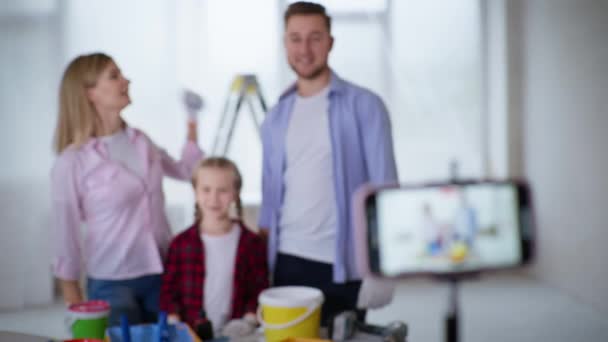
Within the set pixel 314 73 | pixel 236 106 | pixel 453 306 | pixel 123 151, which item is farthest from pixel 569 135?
pixel 453 306

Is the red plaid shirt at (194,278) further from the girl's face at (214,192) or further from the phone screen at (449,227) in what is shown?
the phone screen at (449,227)

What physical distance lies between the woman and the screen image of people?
1.03m

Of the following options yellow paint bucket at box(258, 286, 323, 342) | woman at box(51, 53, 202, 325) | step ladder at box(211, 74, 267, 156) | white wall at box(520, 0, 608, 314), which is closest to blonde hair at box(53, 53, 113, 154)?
woman at box(51, 53, 202, 325)

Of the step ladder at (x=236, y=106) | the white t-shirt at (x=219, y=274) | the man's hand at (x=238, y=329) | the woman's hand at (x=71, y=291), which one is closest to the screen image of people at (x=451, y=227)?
the man's hand at (x=238, y=329)

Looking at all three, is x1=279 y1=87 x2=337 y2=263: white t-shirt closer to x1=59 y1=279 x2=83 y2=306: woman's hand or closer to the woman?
the woman

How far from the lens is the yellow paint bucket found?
1.19m

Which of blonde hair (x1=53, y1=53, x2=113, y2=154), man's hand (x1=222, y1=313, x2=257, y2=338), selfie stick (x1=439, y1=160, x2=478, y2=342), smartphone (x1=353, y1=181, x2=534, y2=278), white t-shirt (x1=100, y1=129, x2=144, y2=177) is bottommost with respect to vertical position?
man's hand (x1=222, y1=313, x2=257, y2=338)

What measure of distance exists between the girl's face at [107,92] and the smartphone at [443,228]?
3.54ft

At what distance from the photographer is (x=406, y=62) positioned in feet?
12.3

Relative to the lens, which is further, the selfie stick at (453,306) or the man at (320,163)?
the man at (320,163)

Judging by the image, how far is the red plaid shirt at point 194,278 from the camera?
1521 millimetres

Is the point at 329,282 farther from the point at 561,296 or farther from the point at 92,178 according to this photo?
the point at 561,296

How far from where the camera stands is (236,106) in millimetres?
2826

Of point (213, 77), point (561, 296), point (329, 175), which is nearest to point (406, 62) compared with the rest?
point (213, 77)
